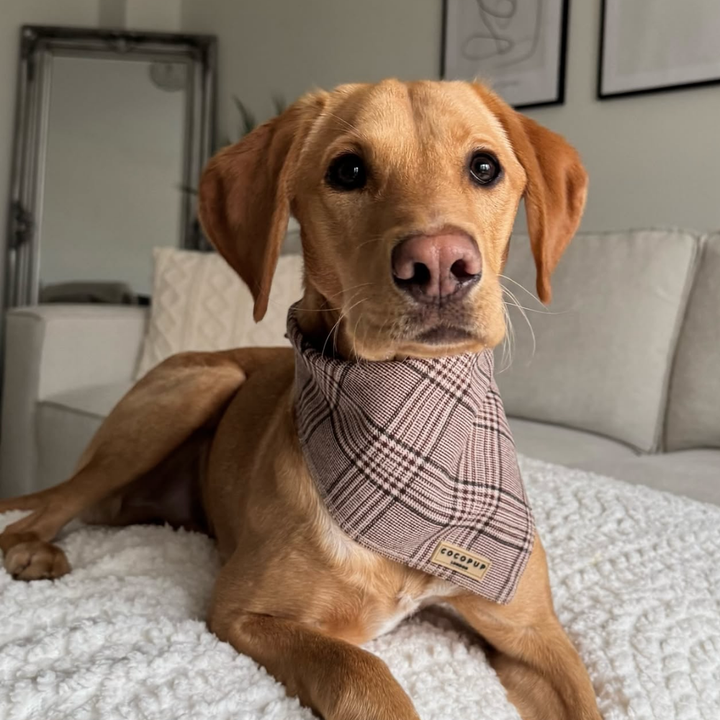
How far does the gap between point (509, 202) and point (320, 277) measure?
0.31 m

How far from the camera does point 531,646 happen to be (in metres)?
1.12

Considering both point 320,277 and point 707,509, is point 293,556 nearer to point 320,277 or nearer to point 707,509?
point 320,277

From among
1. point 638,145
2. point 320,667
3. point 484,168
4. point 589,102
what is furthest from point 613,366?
point 320,667

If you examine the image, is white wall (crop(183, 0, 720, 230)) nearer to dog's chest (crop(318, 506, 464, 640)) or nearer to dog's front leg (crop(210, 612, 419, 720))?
dog's chest (crop(318, 506, 464, 640))

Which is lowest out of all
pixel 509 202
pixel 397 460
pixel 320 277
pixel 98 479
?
pixel 98 479

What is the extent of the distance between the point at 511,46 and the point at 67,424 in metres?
2.55

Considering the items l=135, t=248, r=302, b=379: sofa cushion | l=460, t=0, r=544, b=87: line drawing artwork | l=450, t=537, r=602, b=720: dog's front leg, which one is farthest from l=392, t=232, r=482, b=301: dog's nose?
l=460, t=0, r=544, b=87: line drawing artwork

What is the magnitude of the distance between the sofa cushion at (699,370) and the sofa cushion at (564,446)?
182 millimetres

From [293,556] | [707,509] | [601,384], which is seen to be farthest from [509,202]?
[601,384]

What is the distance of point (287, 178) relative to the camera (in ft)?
3.84

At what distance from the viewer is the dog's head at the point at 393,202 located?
95 centimetres

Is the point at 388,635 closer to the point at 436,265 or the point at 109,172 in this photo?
the point at 436,265

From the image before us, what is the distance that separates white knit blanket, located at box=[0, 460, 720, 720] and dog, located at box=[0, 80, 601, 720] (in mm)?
50

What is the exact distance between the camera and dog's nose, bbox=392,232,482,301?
88cm
